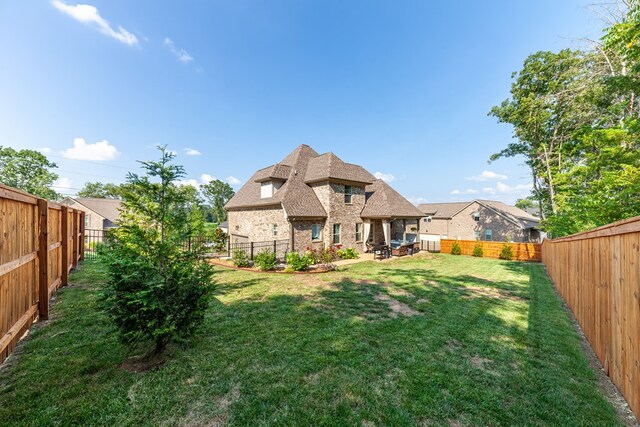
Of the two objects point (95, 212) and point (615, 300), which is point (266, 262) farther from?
point (95, 212)

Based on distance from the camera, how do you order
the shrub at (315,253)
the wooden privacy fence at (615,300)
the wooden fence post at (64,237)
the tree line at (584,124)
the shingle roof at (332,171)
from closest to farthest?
1. the wooden privacy fence at (615,300)
2. the wooden fence post at (64,237)
3. the tree line at (584,124)
4. the shrub at (315,253)
5. the shingle roof at (332,171)

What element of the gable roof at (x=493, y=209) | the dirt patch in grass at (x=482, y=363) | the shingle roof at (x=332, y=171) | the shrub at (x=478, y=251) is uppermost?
the shingle roof at (x=332, y=171)

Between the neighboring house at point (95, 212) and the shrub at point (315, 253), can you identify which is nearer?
the shrub at point (315, 253)

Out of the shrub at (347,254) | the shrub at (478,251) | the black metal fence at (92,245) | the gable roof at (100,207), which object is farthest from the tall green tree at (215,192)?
the shrub at (478,251)

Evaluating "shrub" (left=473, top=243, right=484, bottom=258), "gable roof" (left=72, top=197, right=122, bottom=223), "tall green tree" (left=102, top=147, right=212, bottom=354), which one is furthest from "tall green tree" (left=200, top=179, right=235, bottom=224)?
"tall green tree" (left=102, top=147, right=212, bottom=354)

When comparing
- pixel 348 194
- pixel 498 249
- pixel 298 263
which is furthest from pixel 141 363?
pixel 498 249

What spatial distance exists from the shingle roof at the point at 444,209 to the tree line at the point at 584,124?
541 inches

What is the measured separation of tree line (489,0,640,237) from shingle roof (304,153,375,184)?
11.9 meters

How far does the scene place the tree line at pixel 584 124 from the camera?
7.97 meters

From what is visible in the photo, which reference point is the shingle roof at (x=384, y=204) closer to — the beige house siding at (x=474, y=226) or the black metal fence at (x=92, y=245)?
the black metal fence at (x=92, y=245)

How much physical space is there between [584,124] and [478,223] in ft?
59.9

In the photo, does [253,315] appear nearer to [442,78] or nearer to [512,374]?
[512,374]

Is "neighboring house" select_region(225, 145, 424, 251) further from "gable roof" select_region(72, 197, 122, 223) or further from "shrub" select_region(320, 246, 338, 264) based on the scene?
"gable roof" select_region(72, 197, 122, 223)

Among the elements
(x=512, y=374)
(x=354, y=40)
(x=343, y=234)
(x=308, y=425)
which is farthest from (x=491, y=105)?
(x=308, y=425)
